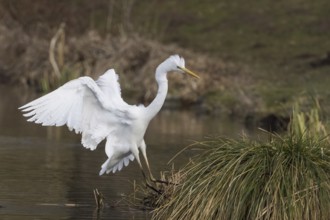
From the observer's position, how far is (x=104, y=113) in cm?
1393

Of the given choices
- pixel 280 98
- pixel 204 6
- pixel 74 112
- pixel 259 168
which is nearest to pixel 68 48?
pixel 280 98

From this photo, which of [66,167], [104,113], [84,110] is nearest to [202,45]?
[66,167]

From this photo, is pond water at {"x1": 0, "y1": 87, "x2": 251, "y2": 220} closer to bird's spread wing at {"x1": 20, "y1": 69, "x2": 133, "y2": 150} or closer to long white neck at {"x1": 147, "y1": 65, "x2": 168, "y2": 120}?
bird's spread wing at {"x1": 20, "y1": 69, "x2": 133, "y2": 150}

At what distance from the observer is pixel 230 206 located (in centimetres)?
1116

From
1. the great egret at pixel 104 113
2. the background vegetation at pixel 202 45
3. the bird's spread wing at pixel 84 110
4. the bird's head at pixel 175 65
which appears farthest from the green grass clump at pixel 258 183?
the background vegetation at pixel 202 45

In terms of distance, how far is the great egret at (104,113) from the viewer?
13469 millimetres

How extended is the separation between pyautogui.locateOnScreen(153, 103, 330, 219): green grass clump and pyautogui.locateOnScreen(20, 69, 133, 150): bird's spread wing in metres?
2.21

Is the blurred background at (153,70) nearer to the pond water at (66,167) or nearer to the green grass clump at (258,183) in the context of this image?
the pond water at (66,167)

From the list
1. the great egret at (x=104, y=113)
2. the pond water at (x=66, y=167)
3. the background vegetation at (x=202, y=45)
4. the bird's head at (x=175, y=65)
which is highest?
the background vegetation at (x=202, y=45)

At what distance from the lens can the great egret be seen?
13469 millimetres

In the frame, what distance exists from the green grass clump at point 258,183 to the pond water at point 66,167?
170 cm

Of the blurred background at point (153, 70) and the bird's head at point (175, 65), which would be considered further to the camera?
the blurred background at point (153, 70)

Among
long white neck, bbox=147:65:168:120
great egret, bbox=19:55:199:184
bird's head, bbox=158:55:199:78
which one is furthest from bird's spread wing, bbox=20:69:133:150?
bird's head, bbox=158:55:199:78

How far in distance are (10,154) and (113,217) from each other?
22.4 ft
